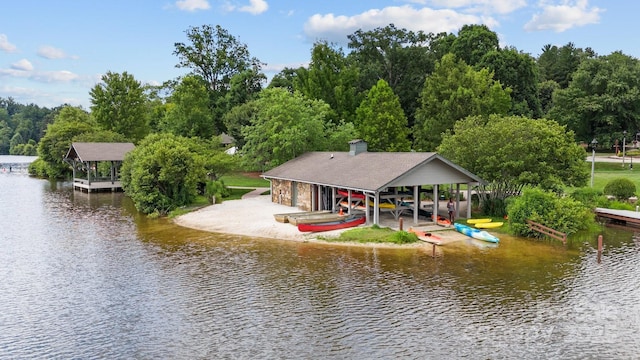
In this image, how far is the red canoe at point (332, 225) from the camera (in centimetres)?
2919

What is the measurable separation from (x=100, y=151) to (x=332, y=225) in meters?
37.6

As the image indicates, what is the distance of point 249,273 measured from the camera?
21.7 meters

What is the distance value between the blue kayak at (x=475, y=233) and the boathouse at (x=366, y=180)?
243cm

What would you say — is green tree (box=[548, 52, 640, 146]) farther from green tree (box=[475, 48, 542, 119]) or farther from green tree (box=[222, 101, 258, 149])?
green tree (box=[222, 101, 258, 149])

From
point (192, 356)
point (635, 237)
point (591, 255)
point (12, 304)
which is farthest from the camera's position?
point (635, 237)

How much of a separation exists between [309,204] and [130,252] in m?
13.5

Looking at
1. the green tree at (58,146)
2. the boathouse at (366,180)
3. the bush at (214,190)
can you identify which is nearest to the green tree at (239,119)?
the bush at (214,190)

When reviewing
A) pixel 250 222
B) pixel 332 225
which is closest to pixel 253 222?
pixel 250 222

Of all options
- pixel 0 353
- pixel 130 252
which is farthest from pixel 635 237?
pixel 0 353

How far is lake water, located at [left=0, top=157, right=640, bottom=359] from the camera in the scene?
14.3 meters

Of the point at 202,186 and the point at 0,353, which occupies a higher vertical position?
the point at 202,186

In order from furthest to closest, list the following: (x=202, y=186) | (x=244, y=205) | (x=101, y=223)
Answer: (x=202, y=186) < (x=244, y=205) < (x=101, y=223)

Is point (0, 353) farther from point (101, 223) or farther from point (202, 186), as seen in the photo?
point (202, 186)

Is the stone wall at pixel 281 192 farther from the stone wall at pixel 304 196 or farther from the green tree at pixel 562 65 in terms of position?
the green tree at pixel 562 65
